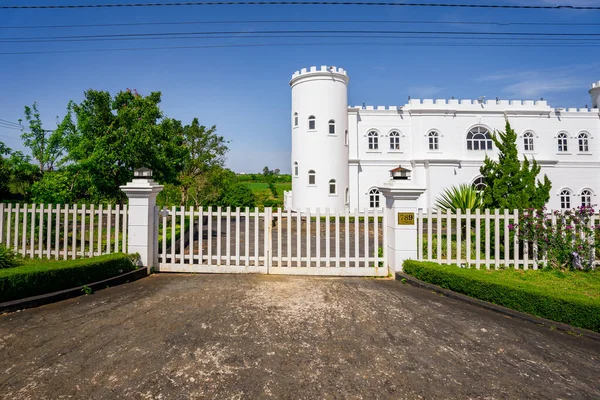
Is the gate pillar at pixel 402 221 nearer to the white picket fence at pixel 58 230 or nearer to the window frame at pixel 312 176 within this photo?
the white picket fence at pixel 58 230

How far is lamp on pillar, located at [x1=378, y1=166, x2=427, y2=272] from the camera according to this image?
22.3ft

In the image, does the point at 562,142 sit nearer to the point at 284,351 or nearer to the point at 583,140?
the point at 583,140

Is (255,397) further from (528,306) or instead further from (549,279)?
(549,279)

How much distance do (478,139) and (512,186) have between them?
1860 cm

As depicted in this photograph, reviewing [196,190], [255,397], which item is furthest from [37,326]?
[196,190]

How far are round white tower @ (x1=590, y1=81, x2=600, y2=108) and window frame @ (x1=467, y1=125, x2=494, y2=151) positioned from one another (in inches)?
402

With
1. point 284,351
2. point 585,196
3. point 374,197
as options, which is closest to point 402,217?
point 284,351

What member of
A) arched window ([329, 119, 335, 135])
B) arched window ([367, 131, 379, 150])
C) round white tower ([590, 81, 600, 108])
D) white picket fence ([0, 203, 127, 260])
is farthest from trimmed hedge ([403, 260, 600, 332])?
round white tower ([590, 81, 600, 108])

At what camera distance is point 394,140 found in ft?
82.4

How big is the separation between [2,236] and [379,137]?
894 inches

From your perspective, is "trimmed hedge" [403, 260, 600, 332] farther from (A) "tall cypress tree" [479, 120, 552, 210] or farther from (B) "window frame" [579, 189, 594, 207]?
(B) "window frame" [579, 189, 594, 207]

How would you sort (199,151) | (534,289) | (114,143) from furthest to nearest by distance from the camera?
(199,151)
(114,143)
(534,289)

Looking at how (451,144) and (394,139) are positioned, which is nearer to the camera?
(451,144)

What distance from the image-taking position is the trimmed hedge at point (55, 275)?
4.97m
